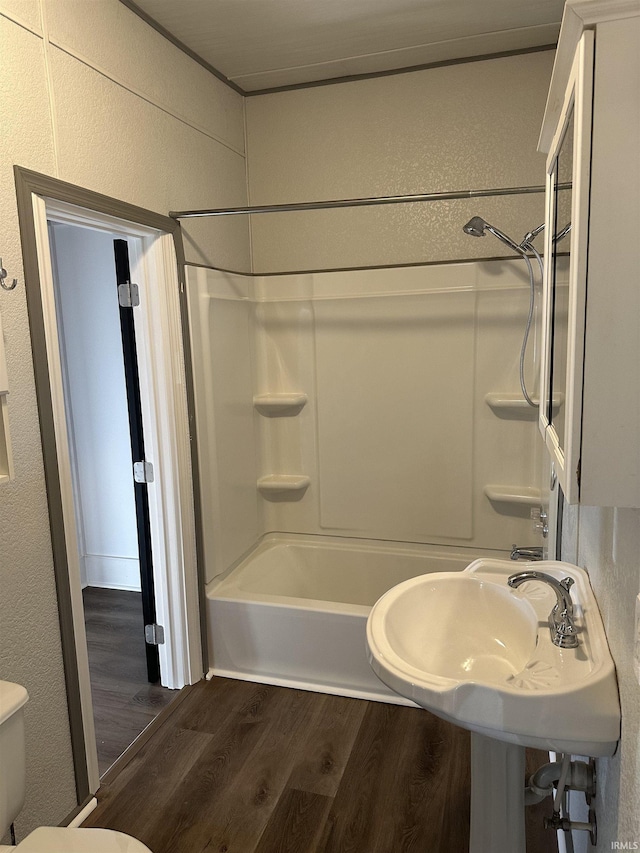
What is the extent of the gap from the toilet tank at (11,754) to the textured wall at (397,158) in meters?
2.36

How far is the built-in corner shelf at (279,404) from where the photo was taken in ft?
10.5

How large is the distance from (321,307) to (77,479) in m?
1.95

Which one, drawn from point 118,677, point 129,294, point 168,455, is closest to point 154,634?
point 118,677

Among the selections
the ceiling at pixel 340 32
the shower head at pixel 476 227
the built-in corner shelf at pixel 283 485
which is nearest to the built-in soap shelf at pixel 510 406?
the shower head at pixel 476 227

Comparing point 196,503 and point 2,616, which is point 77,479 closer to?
point 196,503

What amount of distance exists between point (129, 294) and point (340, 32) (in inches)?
54.2

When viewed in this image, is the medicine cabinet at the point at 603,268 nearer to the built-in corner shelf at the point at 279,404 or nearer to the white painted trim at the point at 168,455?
the white painted trim at the point at 168,455

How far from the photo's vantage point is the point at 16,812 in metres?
1.44

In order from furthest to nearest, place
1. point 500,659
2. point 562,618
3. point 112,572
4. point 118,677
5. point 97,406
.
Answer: point 112,572 < point 97,406 < point 118,677 < point 500,659 < point 562,618

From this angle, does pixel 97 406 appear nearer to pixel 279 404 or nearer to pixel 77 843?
pixel 279 404

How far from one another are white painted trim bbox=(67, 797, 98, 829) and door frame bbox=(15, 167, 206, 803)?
0.03 metres

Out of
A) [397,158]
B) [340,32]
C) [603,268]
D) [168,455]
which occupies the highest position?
[340,32]

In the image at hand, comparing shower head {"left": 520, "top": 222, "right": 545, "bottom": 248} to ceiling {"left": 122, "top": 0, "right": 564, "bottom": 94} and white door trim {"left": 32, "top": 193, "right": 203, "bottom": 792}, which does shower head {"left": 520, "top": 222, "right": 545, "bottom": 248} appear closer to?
ceiling {"left": 122, "top": 0, "right": 564, "bottom": 94}

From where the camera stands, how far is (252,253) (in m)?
3.22
